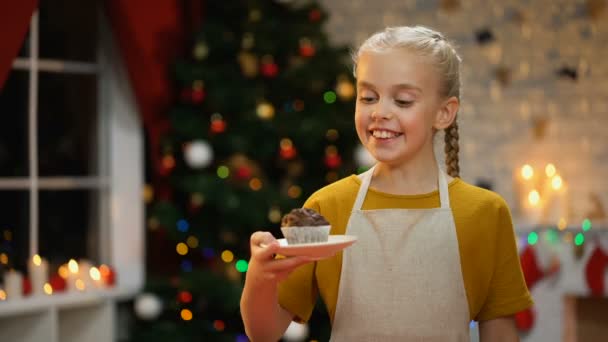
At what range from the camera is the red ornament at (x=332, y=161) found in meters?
4.17

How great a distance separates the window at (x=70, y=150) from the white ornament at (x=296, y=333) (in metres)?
0.92

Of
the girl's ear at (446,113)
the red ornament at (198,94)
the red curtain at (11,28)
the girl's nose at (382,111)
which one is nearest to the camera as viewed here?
the girl's nose at (382,111)

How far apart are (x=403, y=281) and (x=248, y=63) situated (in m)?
2.78

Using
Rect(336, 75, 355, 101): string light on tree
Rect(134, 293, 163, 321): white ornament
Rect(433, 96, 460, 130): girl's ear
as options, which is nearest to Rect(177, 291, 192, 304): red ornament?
Rect(134, 293, 163, 321): white ornament

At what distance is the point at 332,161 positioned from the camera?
164 inches

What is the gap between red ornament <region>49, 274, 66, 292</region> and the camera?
13.7ft

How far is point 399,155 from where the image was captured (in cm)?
159

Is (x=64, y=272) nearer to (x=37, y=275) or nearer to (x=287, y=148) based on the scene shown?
(x=37, y=275)

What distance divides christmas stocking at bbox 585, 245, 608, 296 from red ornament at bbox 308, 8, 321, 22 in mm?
1666

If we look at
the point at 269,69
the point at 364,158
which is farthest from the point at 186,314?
the point at 269,69

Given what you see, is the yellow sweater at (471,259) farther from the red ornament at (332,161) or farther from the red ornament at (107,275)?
the red ornament at (107,275)

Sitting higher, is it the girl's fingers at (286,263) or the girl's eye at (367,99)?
the girl's eye at (367,99)

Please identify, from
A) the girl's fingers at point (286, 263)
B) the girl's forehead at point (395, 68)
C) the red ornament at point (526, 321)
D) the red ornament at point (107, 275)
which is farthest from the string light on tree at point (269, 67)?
the girl's fingers at point (286, 263)

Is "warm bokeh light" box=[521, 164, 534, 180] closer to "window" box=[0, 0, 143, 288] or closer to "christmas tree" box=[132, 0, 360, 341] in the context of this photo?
"christmas tree" box=[132, 0, 360, 341]
